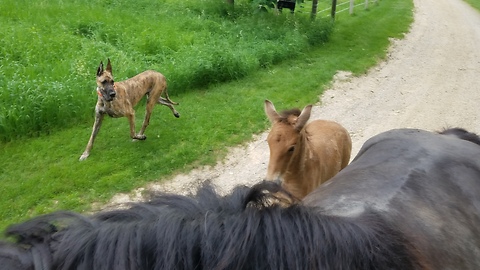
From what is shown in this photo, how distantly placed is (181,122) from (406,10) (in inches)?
600

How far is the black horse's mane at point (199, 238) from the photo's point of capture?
1.46 m

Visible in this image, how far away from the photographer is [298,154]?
4.75m

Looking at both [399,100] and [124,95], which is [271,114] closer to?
[124,95]

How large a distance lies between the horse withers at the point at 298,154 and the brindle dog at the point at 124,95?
276cm

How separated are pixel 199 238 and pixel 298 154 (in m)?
3.31

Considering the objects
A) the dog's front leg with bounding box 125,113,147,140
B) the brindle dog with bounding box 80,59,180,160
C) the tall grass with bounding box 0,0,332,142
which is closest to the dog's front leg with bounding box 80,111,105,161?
the brindle dog with bounding box 80,59,180,160

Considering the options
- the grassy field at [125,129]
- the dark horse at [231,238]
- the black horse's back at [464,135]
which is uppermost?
the dark horse at [231,238]

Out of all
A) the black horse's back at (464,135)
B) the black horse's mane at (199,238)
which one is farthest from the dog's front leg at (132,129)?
the black horse's mane at (199,238)

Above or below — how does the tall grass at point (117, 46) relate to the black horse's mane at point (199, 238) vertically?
below

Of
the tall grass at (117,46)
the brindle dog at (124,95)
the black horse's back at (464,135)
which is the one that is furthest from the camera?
the tall grass at (117,46)

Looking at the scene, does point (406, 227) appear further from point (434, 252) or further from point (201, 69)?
point (201, 69)

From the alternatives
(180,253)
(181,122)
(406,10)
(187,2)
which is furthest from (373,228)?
(406,10)

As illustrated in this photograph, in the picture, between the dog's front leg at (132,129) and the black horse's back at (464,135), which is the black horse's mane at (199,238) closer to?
the black horse's back at (464,135)

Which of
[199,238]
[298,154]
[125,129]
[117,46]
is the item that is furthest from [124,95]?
[199,238]
